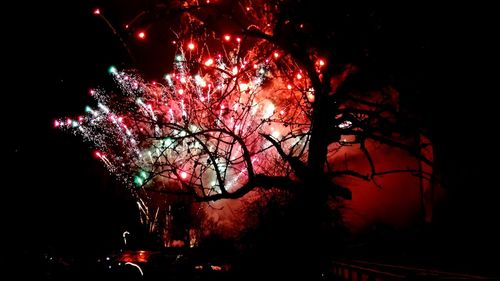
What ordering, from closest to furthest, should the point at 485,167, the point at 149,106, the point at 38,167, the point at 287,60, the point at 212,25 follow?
the point at 212,25 → the point at 287,60 → the point at 485,167 → the point at 149,106 → the point at 38,167

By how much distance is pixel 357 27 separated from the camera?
21.4ft

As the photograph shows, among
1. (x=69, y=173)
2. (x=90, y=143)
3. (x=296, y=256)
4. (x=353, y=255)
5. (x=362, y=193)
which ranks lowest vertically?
(x=353, y=255)

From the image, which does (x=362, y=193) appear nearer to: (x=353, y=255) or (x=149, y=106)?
(x=353, y=255)

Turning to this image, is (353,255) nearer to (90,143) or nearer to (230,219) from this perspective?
(230,219)

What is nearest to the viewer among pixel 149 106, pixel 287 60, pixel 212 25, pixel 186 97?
pixel 212 25

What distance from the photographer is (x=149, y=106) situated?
16859 millimetres

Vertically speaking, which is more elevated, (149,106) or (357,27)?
(149,106)

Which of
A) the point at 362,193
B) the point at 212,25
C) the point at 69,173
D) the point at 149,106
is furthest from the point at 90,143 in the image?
the point at 212,25

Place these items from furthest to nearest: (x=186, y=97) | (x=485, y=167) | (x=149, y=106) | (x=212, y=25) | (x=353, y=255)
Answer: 1. (x=149, y=106)
2. (x=186, y=97)
3. (x=353, y=255)
4. (x=485, y=167)
5. (x=212, y=25)

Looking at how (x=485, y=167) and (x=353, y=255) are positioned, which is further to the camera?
(x=353, y=255)

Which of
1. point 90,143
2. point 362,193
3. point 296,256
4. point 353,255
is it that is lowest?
point 353,255

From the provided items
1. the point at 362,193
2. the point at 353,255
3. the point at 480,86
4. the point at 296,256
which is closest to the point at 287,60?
the point at 480,86

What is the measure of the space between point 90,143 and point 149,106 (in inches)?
256

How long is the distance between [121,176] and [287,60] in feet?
55.2
